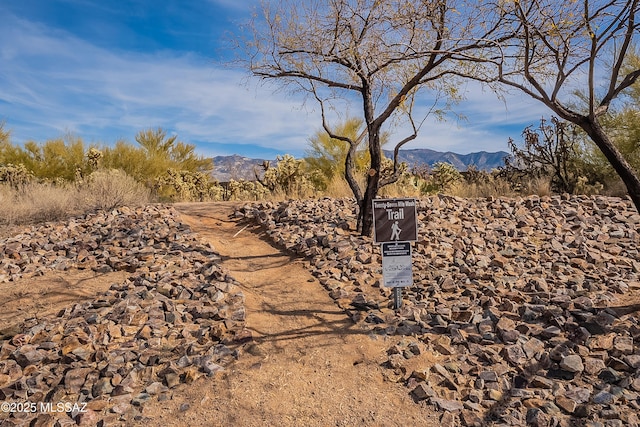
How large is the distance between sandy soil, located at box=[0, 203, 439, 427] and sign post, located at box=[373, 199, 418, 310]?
67 cm

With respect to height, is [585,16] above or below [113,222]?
above

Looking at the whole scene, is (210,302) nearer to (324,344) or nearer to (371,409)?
(324,344)

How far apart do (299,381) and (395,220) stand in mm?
1935

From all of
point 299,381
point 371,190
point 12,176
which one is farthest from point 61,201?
point 299,381

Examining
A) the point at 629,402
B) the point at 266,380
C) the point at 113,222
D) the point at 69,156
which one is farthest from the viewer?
the point at 69,156

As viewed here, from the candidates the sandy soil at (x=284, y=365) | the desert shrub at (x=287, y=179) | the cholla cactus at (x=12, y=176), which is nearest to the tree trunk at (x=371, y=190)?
the sandy soil at (x=284, y=365)

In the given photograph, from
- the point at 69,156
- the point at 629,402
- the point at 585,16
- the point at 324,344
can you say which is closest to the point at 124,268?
the point at 324,344

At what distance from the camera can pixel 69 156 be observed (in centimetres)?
1608

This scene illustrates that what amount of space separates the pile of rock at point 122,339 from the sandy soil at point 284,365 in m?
0.19

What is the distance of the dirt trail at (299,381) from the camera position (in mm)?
3199

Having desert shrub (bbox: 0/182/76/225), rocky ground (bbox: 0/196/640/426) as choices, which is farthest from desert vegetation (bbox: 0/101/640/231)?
rocky ground (bbox: 0/196/640/426)

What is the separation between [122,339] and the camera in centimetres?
412

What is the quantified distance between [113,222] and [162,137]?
36.5ft

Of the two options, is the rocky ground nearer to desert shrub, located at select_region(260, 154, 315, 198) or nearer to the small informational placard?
the small informational placard
